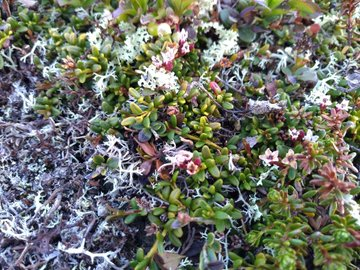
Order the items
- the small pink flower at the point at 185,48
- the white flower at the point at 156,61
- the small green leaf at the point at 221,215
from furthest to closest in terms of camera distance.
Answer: the small pink flower at the point at 185,48 < the white flower at the point at 156,61 < the small green leaf at the point at 221,215

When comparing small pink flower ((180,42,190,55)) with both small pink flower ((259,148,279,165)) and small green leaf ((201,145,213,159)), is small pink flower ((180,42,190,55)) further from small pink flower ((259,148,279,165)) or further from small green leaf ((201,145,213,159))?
small pink flower ((259,148,279,165))

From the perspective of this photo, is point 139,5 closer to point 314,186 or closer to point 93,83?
point 93,83

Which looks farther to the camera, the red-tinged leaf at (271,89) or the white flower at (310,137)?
the red-tinged leaf at (271,89)

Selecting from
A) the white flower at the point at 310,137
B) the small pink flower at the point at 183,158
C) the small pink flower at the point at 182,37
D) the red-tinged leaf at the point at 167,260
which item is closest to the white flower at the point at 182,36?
the small pink flower at the point at 182,37

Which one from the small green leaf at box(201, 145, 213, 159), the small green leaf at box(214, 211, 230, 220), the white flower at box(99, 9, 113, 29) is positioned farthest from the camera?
the white flower at box(99, 9, 113, 29)

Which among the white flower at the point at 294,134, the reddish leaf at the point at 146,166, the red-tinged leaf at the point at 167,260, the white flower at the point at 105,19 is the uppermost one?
the white flower at the point at 105,19

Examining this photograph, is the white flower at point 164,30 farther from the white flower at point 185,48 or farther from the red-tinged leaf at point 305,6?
the red-tinged leaf at point 305,6

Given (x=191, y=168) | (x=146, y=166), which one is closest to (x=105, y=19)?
(x=146, y=166)

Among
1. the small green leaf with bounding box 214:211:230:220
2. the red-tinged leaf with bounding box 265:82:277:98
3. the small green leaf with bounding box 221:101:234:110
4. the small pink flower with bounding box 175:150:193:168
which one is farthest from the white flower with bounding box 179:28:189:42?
the small green leaf with bounding box 214:211:230:220

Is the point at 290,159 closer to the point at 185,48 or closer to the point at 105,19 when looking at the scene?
the point at 185,48
